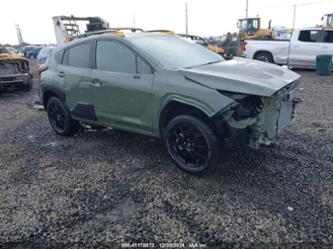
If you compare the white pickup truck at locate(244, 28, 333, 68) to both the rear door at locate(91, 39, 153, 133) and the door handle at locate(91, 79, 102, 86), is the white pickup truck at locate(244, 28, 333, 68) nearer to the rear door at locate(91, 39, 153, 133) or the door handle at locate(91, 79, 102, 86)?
the rear door at locate(91, 39, 153, 133)

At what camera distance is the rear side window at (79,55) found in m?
4.50

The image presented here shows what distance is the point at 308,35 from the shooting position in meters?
12.3

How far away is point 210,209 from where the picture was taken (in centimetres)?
296

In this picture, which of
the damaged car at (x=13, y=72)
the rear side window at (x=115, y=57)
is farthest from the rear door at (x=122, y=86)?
the damaged car at (x=13, y=72)

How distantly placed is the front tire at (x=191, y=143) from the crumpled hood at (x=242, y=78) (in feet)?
1.66

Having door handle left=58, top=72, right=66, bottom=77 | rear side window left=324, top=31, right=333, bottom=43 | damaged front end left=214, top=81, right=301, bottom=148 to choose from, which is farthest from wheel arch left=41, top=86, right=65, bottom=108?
rear side window left=324, top=31, right=333, bottom=43

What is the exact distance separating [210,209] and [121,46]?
2.53 m

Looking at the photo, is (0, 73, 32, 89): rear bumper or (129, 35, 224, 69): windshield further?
(0, 73, 32, 89): rear bumper

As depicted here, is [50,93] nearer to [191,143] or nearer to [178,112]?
[178,112]

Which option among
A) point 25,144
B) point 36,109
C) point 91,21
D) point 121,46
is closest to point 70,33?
point 91,21

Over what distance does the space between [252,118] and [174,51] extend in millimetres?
1614

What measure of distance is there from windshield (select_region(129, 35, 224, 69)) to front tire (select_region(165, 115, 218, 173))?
0.79 metres

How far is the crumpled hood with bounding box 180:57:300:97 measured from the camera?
9.93ft

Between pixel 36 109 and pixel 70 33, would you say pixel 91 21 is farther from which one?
pixel 36 109
